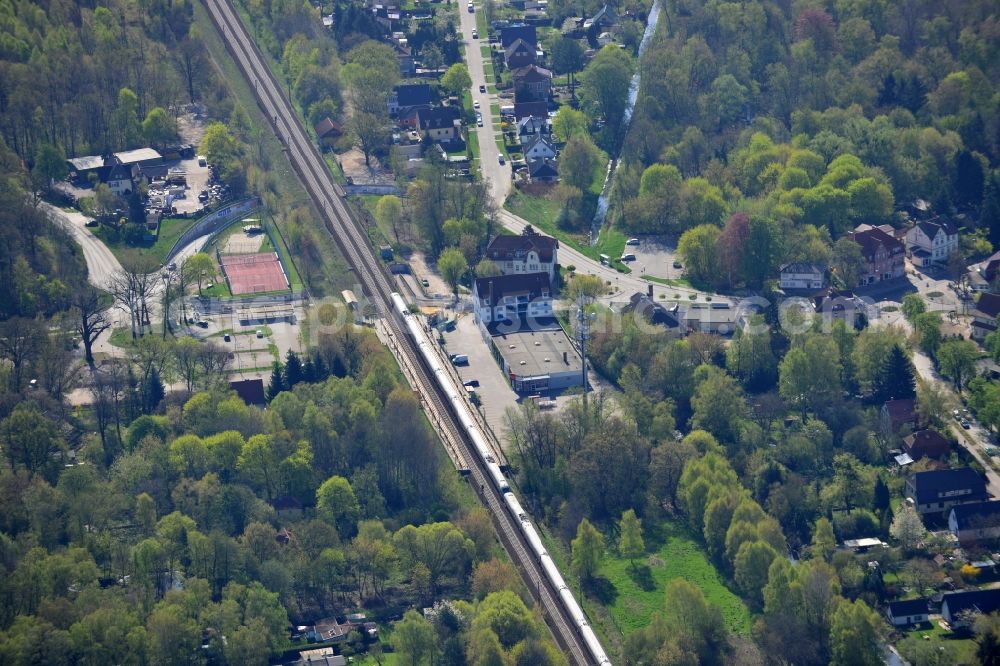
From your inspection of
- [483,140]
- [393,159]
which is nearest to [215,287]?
[393,159]

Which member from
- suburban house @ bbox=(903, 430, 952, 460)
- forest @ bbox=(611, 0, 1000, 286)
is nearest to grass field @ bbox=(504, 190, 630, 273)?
forest @ bbox=(611, 0, 1000, 286)

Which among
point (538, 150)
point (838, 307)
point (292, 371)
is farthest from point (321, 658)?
point (538, 150)

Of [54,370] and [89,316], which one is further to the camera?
[89,316]

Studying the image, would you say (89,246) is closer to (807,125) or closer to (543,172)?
(543,172)

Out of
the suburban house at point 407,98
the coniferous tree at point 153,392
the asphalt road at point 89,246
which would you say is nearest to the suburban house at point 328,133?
the suburban house at point 407,98

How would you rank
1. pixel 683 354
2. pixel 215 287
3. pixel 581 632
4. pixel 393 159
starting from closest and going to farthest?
pixel 581 632, pixel 683 354, pixel 215 287, pixel 393 159

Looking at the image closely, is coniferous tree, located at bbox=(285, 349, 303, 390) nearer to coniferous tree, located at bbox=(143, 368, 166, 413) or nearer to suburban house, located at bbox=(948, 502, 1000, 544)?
coniferous tree, located at bbox=(143, 368, 166, 413)

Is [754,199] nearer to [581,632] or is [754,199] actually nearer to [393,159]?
[393,159]

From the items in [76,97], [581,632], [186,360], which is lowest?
[581,632]
